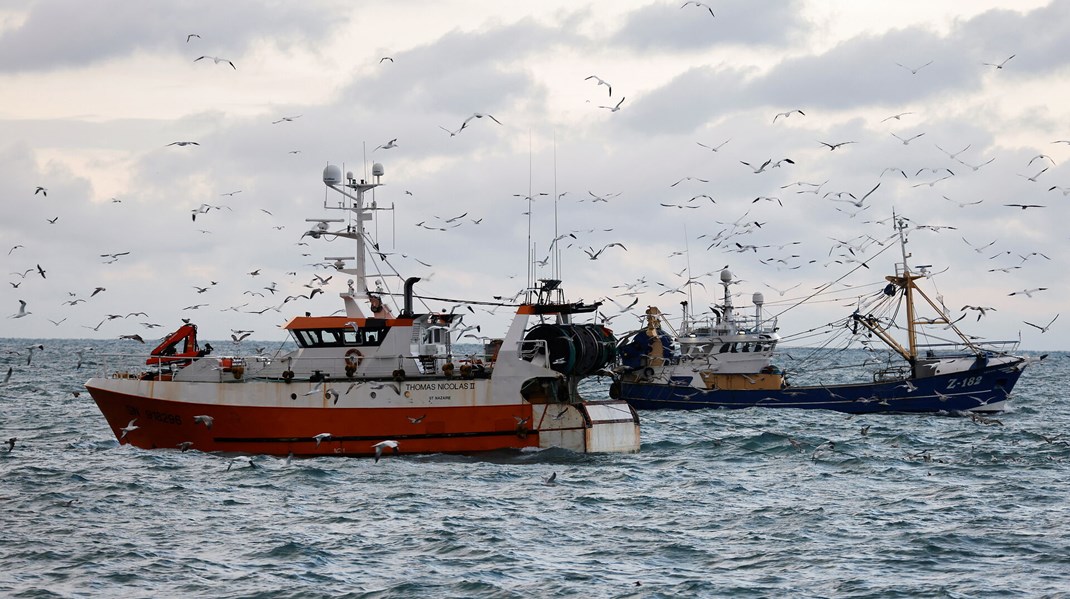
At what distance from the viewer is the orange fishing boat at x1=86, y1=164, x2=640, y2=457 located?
93.4 feet

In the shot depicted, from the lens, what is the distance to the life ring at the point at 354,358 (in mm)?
29188

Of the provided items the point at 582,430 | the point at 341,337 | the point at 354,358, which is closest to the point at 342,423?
the point at 354,358

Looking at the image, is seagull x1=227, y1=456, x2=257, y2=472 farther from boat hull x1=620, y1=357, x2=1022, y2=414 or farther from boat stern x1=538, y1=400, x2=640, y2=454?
boat hull x1=620, y1=357, x2=1022, y2=414

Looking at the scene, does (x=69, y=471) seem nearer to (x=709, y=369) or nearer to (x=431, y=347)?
(x=431, y=347)

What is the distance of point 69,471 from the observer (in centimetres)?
2670

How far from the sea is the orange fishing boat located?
73 centimetres

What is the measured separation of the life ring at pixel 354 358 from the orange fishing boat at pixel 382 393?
1.0 inches

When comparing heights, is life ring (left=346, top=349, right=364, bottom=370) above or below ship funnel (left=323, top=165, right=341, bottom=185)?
below

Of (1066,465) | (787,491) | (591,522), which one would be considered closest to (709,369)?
(1066,465)

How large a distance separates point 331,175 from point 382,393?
6547 millimetres

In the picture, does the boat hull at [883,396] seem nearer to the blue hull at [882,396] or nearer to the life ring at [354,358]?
the blue hull at [882,396]

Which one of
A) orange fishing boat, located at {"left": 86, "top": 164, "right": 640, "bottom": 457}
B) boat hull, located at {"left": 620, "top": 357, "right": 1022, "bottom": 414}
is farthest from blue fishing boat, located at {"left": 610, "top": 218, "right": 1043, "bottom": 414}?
orange fishing boat, located at {"left": 86, "top": 164, "right": 640, "bottom": 457}

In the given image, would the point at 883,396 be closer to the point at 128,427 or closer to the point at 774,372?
the point at 774,372

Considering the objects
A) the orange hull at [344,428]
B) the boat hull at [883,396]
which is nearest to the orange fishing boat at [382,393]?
the orange hull at [344,428]
